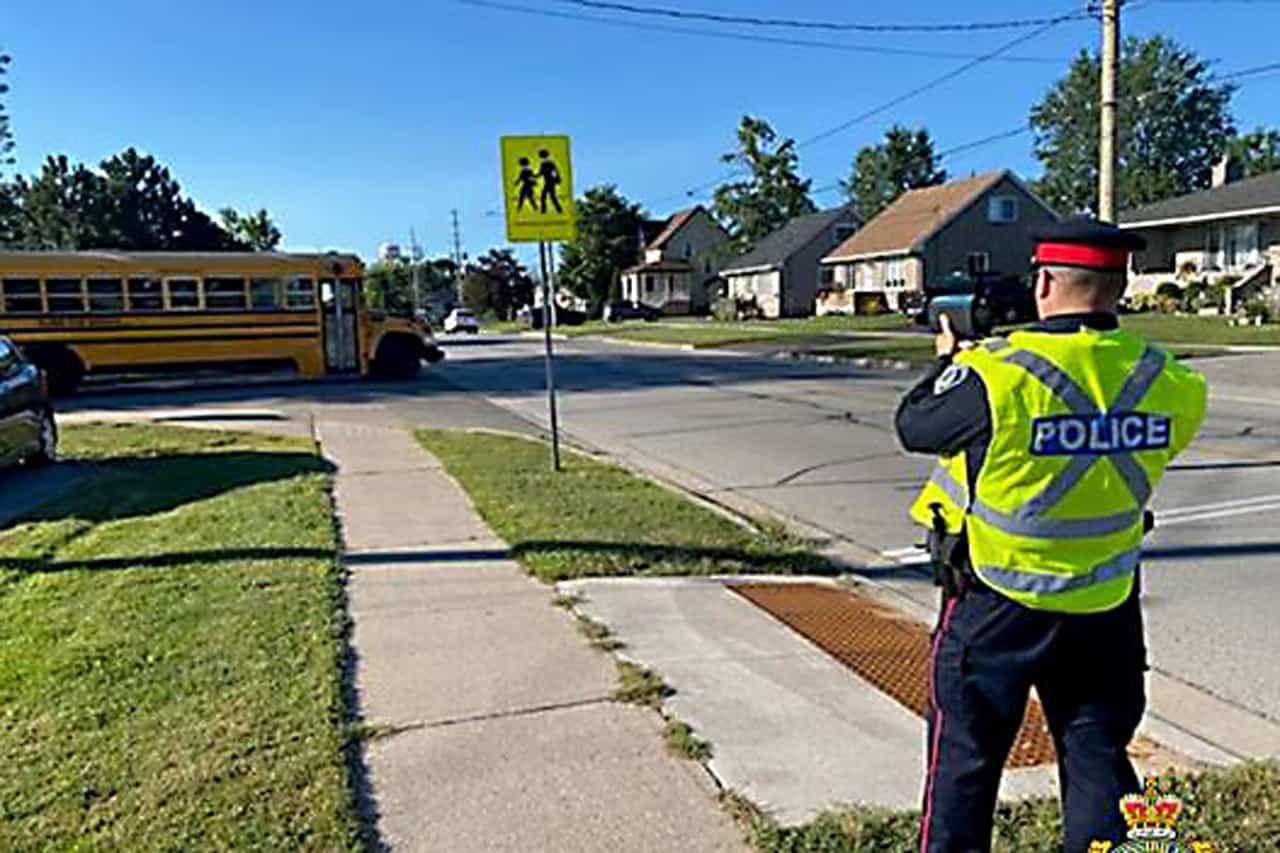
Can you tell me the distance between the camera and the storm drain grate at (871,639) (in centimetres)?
386

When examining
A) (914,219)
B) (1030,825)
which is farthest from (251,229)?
(1030,825)

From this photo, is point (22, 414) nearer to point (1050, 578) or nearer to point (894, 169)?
point (1050, 578)

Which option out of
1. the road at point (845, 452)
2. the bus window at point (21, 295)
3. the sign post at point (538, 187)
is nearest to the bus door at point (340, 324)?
the road at point (845, 452)

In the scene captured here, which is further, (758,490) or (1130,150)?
(1130,150)

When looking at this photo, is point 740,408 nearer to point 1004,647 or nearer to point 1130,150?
point 1004,647

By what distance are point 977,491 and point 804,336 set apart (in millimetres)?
34566

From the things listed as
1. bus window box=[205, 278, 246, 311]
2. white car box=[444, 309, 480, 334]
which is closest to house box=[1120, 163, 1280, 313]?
bus window box=[205, 278, 246, 311]

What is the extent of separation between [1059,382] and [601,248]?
78484 millimetres

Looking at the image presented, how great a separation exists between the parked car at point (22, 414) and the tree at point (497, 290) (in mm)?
80236

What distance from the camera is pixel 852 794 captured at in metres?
3.30

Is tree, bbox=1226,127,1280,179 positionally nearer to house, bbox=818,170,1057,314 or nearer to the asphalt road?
house, bbox=818,170,1057,314

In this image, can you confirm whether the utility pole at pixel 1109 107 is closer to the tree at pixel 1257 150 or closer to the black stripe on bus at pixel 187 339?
the black stripe on bus at pixel 187 339

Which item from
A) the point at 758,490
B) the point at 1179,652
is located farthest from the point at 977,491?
the point at 758,490

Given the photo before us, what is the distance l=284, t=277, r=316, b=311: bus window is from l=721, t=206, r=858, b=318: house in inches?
1676
